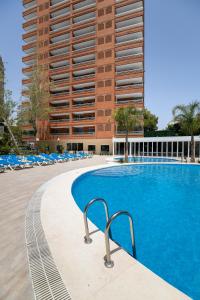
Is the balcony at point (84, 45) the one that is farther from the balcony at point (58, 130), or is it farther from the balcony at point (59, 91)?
the balcony at point (58, 130)

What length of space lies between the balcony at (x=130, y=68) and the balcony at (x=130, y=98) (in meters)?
4.90

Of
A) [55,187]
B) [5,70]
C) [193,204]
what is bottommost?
[193,204]

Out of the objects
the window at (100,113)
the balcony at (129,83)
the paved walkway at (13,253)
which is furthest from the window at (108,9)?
the paved walkway at (13,253)

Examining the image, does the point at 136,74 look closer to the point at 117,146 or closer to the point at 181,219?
the point at 117,146

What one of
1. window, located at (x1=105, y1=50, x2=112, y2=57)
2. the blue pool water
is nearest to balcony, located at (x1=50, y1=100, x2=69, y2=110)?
window, located at (x1=105, y1=50, x2=112, y2=57)

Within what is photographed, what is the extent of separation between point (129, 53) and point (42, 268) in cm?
4363

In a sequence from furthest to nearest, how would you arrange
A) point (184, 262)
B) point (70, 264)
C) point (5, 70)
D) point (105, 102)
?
point (105, 102) < point (5, 70) < point (184, 262) < point (70, 264)

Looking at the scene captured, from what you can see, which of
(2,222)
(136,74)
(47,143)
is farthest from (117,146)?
(2,222)

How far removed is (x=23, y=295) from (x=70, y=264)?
841 millimetres

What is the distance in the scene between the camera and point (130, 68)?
39625 mm

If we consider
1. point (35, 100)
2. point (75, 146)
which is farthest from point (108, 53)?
point (75, 146)

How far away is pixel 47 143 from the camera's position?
4519 centimetres

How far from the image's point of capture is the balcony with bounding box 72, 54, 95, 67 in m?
Result: 42.4

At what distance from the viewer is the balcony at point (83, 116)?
4134 centimetres
